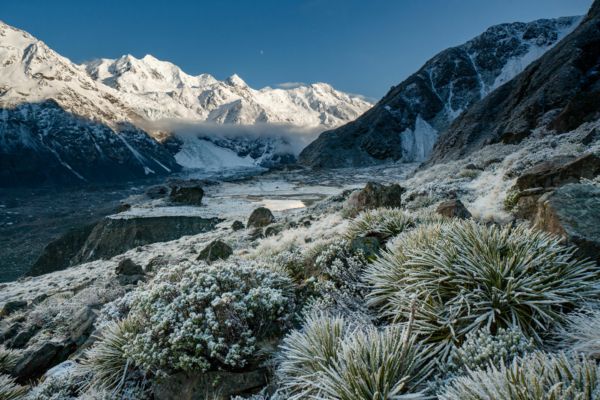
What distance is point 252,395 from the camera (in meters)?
2.61

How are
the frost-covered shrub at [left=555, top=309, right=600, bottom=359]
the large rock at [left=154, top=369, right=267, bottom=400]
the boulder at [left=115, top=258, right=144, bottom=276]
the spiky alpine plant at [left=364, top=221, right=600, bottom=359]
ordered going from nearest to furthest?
1. the frost-covered shrub at [left=555, top=309, right=600, bottom=359]
2. the spiky alpine plant at [left=364, top=221, right=600, bottom=359]
3. the large rock at [left=154, top=369, right=267, bottom=400]
4. the boulder at [left=115, top=258, right=144, bottom=276]

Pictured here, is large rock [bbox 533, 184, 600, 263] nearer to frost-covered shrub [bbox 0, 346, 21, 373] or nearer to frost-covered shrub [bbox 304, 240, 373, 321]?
frost-covered shrub [bbox 304, 240, 373, 321]

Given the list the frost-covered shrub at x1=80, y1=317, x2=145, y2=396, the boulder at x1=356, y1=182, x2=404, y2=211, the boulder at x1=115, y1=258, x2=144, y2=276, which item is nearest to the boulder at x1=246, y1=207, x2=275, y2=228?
the boulder at x1=115, y1=258, x2=144, y2=276

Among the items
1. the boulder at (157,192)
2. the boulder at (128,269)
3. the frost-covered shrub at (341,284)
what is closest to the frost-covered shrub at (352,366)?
the frost-covered shrub at (341,284)

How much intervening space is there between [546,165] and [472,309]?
232 inches

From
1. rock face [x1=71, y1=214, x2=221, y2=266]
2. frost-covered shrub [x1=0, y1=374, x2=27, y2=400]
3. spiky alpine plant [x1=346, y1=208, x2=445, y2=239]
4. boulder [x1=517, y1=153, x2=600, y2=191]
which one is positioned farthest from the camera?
rock face [x1=71, y1=214, x2=221, y2=266]

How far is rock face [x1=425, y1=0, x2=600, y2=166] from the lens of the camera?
18.0 m

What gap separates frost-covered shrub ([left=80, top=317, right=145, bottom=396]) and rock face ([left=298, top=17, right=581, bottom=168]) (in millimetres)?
90265

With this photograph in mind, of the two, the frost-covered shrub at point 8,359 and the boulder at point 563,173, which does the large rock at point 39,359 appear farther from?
the boulder at point 563,173

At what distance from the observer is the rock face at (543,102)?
18.0 m

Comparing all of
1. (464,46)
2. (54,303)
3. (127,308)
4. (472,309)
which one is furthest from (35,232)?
(464,46)

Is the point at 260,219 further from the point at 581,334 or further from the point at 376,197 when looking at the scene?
the point at 581,334

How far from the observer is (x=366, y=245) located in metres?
4.61

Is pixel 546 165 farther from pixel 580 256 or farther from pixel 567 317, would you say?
pixel 567 317
